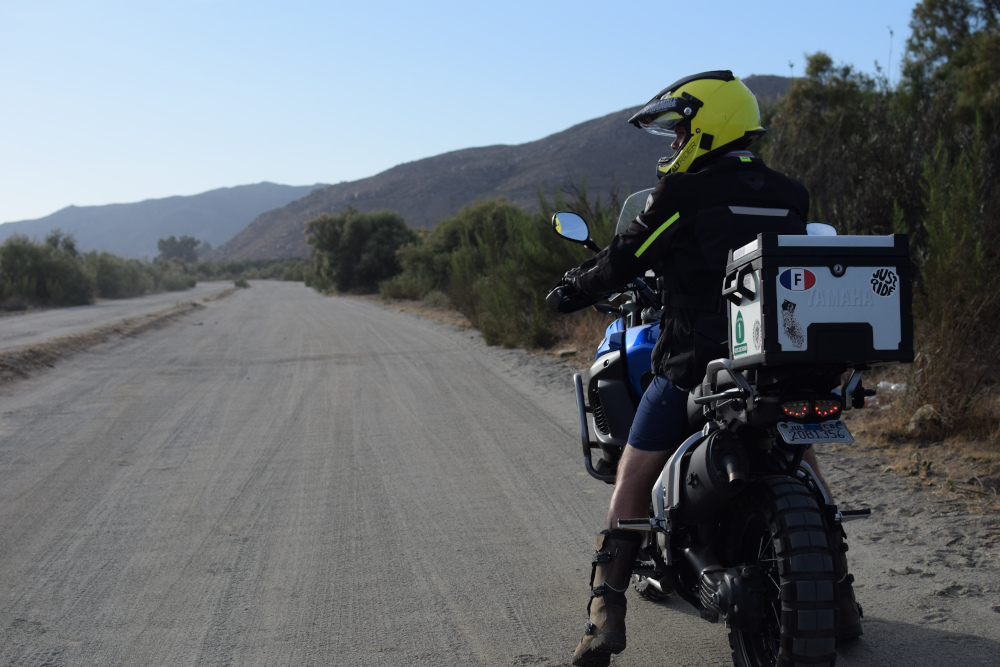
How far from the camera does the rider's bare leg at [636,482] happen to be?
298 cm

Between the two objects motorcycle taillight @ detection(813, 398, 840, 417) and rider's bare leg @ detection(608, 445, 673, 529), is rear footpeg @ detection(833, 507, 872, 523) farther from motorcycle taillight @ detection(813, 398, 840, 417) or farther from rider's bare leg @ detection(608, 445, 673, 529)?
rider's bare leg @ detection(608, 445, 673, 529)

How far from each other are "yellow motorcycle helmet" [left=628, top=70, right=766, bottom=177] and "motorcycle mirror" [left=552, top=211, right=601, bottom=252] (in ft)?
1.81

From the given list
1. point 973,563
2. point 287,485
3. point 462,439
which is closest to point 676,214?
point 973,563

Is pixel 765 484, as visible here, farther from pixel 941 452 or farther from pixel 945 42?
pixel 945 42

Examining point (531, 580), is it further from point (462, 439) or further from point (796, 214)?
point (462, 439)

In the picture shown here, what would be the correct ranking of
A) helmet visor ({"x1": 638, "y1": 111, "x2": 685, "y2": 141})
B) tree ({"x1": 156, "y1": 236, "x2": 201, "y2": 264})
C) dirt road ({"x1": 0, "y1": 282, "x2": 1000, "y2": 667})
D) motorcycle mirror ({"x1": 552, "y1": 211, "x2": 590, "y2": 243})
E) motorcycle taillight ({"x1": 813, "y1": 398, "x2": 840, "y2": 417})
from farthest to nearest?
tree ({"x1": 156, "y1": 236, "x2": 201, "y2": 264})
motorcycle mirror ({"x1": 552, "y1": 211, "x2": 590, "y2": 243})
dirt road ({"x1": 0, "y1": 282, "x2": 1000, "y2": 667})
helmet visor ({"x1": 638, "y1": 111, "x2": 685, "y2": 141})
motorcycle taillight ({"x1": 813, "y1": 398, "x2": 840, "y2": 417})

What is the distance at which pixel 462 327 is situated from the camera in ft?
54.9

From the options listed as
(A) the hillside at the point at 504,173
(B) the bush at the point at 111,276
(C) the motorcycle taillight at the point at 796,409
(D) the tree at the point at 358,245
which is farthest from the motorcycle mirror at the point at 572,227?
(A) the hillside at the point at 504,173

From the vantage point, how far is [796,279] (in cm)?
229

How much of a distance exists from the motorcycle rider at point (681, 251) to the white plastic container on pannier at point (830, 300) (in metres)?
0.38

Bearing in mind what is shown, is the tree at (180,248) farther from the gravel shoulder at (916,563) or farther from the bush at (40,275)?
the gravel shoulder at (916,563)

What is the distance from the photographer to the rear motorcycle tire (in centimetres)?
227

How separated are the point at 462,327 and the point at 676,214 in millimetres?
14055

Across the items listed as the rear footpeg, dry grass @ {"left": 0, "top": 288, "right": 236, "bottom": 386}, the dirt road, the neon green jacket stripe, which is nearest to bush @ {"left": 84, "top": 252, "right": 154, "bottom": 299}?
dry grass @ {"left": 0, "top": 288, "right": 236, "bottom": 386}
